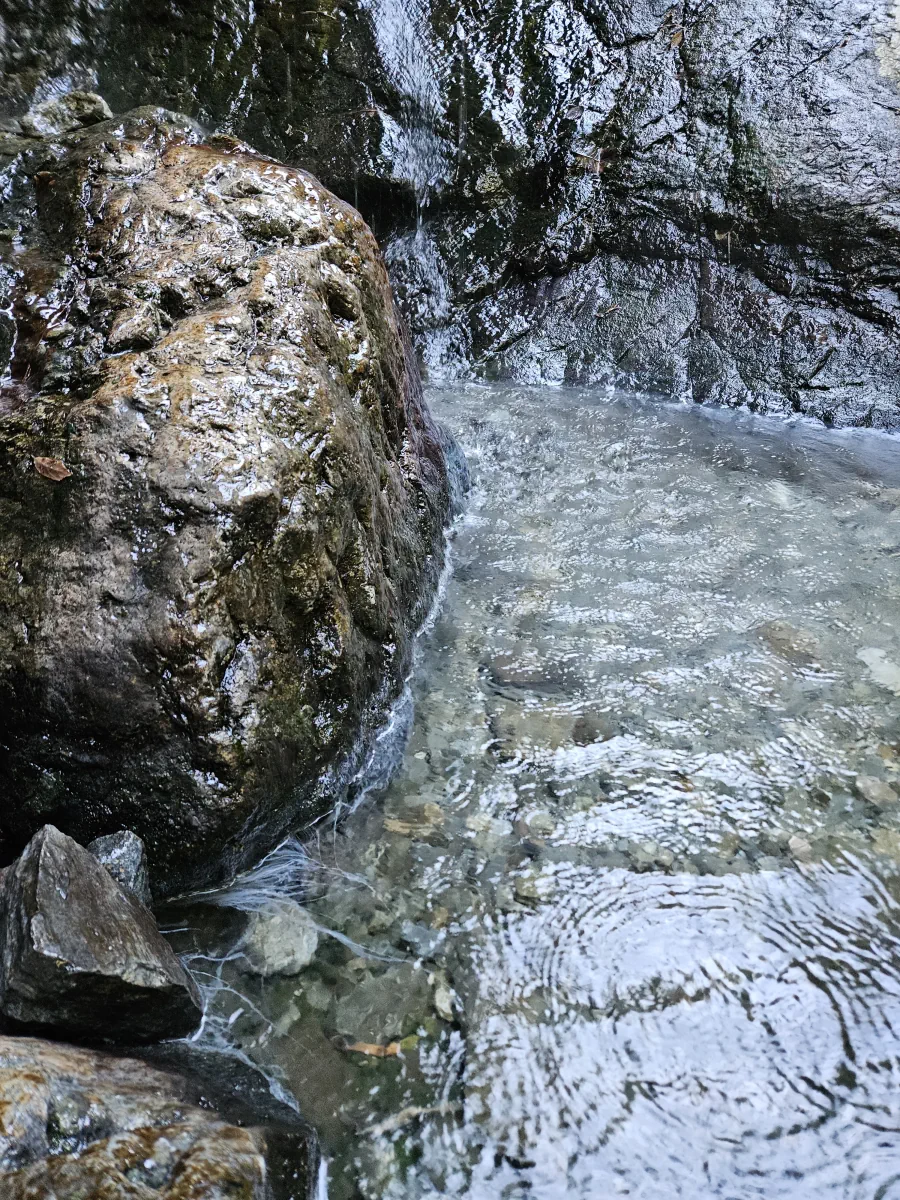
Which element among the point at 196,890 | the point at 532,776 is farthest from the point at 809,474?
the point at 196,890

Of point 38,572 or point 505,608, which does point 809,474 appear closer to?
point 505,608

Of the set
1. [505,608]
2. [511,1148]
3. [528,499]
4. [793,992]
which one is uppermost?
[528,499]

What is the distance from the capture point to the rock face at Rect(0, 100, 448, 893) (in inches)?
89.4

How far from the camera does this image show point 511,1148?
6.13 feet

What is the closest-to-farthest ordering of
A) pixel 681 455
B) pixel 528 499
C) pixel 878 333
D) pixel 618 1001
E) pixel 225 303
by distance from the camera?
pixel 618 1001 → pixel 225 303 → pixel 528 499 → pixel 681 455 → pixel 878 333

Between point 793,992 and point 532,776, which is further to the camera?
point 532,776

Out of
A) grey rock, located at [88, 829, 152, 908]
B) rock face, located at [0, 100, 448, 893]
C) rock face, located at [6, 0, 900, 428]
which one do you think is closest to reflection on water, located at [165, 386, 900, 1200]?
grey rock, located at [88, 829, 152, 908]

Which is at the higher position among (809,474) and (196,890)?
(809,474)

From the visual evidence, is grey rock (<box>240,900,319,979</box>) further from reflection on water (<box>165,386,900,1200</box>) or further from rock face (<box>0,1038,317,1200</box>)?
rock face (<box>0,1038,317,1200</box>)

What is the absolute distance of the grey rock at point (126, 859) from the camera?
A: 7.05 feet

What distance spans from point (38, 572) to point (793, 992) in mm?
2250

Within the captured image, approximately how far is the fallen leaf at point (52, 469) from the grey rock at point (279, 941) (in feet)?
4.32

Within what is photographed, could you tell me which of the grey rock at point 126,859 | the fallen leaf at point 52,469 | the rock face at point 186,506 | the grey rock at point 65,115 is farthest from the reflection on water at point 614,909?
the grey rock at point 65,115

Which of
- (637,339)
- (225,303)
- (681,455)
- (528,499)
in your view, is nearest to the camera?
(225,303)
